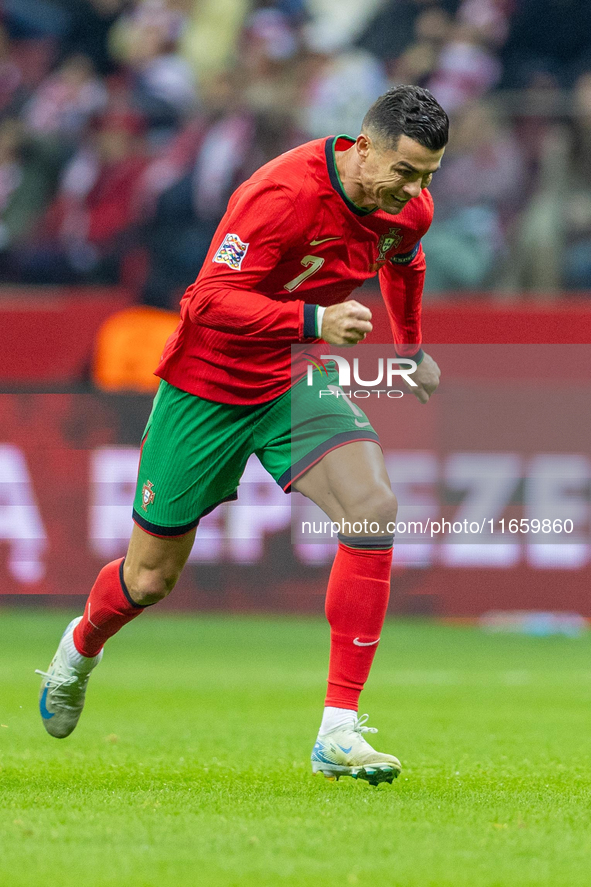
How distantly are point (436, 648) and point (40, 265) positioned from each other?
4.60 meters

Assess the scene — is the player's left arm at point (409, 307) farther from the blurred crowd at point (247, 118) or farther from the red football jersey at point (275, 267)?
the blurred crowd at point (247, 118)

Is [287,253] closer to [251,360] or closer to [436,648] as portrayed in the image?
[251,360]

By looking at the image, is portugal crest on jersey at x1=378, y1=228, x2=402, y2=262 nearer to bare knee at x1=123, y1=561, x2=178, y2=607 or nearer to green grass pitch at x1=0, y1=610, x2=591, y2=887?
bare knee at x1=123, y1=561, x2=178, y2=607

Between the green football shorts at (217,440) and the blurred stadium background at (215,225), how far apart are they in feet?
16.3

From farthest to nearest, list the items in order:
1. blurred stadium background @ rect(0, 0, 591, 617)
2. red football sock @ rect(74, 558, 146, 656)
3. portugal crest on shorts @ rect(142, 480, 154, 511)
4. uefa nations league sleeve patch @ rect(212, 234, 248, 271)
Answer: blurred stadium background @ rect(0, 0, 591, 617) < red football sock @ rect(74, 558, 146, 656) < portugal crest on shorts @ rect(142, 480, 154, 511) < uefa nations league sleeve patch @ rect(212, 234, 248, 271)

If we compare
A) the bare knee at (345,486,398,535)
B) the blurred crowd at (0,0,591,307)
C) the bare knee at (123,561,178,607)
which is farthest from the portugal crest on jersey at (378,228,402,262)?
the blurred crowd at (0,0,591,307)

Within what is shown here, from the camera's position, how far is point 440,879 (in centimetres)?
277

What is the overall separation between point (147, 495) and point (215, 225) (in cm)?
639

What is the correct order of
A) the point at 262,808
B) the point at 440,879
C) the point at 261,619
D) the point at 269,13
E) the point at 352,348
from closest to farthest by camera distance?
the point at 440,879, the point at 262,808, the point at 352,348, the point at 261,619, the point at 269,13

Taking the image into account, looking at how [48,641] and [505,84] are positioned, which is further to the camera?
[505,84]

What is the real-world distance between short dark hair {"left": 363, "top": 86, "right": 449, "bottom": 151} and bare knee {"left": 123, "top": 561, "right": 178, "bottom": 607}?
5.04 feet

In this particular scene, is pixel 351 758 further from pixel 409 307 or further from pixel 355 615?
pixel 409 307

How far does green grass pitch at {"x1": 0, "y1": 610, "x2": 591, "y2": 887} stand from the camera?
9.48ft

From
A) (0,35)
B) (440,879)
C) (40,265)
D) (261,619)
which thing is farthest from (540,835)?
(0,35)
